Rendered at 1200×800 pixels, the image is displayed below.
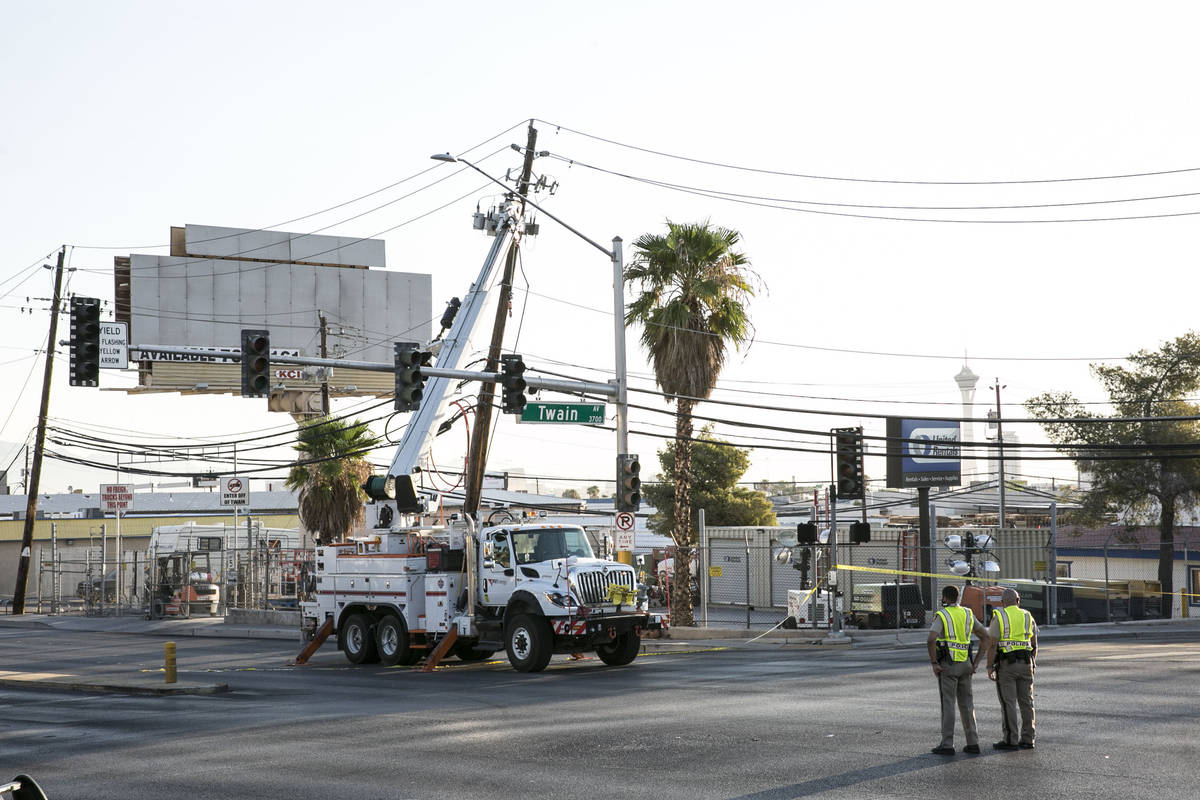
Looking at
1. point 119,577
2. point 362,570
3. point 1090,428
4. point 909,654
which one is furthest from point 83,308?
point 1090,428

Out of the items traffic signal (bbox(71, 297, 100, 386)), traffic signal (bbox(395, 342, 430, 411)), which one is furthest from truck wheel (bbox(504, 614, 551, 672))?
traffic signal (bbox(71, 297, 100, 386))

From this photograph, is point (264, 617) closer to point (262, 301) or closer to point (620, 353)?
point (620, 353)

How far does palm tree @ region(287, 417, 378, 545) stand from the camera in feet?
128

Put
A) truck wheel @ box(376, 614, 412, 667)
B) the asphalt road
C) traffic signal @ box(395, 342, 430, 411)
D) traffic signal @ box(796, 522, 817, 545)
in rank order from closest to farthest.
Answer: the asphalt road → traffic signal @ box(395, 342, 430, 411) → truck wheel @ box(376, 614, 412, 667) → traffic signal @ box(796, 522, 817, 545)

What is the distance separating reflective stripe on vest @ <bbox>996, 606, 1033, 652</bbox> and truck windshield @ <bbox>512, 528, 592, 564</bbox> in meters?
11.6

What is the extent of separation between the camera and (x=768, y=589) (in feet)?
144

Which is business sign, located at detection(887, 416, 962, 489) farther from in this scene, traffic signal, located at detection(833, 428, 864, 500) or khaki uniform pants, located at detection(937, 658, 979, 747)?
khaki uniform pants, located at detection(937, 658, 979, 747)

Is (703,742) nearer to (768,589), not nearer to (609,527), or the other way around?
(609,527)

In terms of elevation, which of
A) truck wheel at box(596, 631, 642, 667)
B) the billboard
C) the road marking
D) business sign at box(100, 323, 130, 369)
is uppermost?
the billboard

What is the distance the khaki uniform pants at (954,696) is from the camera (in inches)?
477

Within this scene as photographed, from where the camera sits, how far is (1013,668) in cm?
1229

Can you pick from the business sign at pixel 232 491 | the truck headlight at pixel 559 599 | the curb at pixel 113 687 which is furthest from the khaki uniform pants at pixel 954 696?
the business sign at pixel 232 491

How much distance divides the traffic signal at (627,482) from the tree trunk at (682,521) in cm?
393

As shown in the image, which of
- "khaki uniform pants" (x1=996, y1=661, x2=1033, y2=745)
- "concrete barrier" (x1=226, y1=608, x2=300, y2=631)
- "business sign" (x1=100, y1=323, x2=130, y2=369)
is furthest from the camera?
"concrete barrier" (x1=226, y1=608, x2=300, y2=631)
